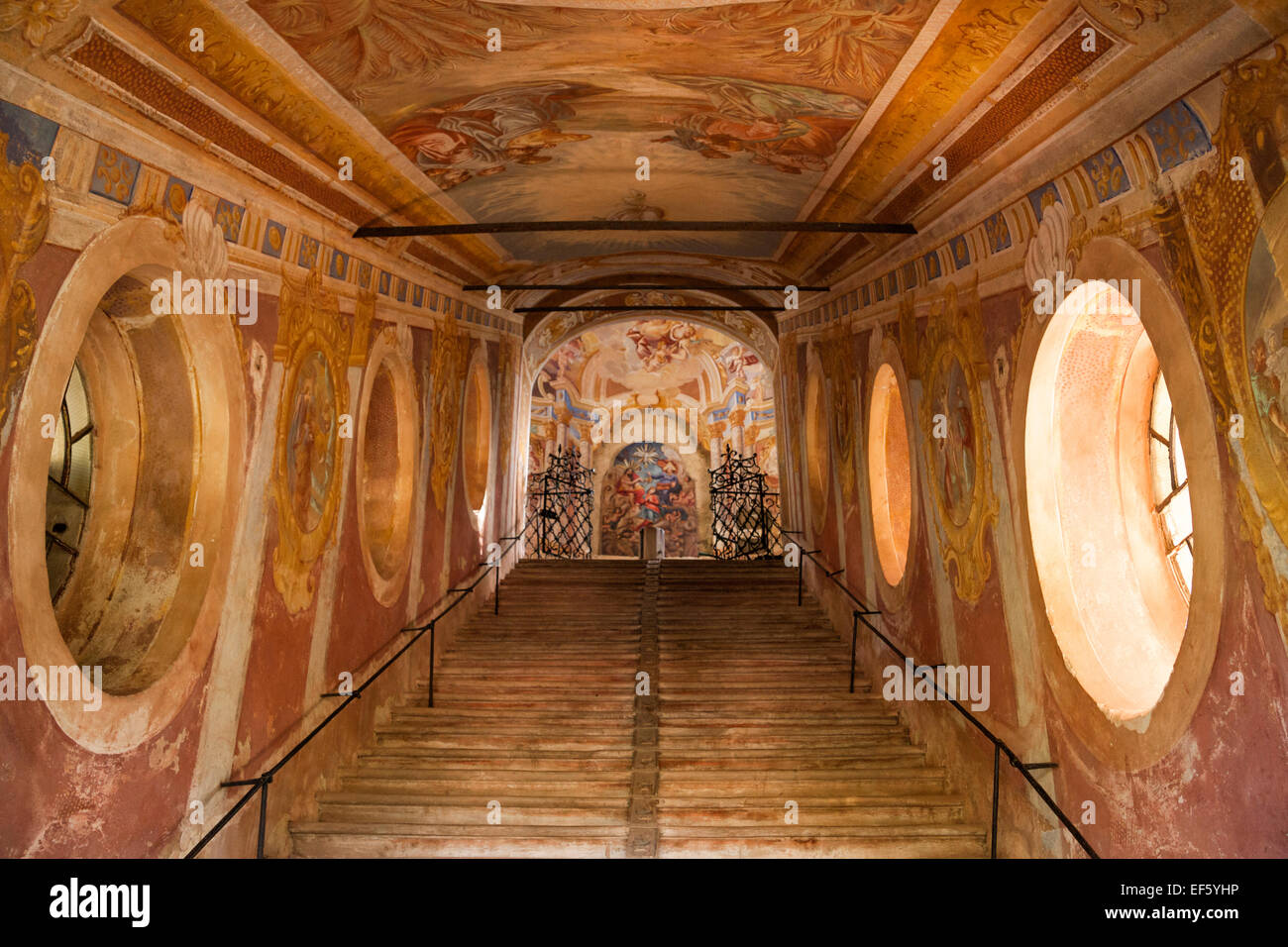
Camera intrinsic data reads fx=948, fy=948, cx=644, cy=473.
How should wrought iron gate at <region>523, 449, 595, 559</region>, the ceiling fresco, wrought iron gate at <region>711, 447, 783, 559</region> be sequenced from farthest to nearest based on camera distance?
wrought iron gate at <region>711, 447, 783, 559</region>
wrought iron gate at <region>523, 449, 595, 559</region>
the ceiling fresco

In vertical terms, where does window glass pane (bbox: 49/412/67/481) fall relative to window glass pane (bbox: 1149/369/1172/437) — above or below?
below

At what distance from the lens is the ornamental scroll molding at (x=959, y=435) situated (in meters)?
7.11

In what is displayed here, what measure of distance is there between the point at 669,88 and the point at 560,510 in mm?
18678

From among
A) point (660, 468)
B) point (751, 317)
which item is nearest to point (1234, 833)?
point (751, 317)

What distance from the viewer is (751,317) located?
51.0ft

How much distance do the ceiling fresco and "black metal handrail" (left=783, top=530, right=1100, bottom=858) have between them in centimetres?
423

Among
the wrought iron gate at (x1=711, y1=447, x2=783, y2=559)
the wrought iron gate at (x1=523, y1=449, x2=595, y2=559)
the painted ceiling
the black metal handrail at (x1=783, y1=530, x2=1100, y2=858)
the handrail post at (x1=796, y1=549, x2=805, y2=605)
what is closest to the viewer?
the black metal handrail at (x1=783, y1=530, x2=1100, y2=858)

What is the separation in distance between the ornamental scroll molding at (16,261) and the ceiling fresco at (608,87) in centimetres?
143

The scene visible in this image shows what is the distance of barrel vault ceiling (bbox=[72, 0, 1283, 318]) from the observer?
15.4ft

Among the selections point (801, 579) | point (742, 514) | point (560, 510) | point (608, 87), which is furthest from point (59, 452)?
point (742, 514)

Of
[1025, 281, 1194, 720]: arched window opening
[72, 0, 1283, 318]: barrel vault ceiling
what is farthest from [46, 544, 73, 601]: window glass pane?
[1025, 281, 1194, 720]: arched window opening

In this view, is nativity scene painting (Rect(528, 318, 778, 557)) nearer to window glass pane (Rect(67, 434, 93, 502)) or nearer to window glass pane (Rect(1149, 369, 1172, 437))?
window glass pane (Rect(1149, 369, 1172, 437))

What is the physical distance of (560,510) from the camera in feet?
80.4

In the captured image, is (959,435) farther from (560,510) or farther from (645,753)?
(560,510)
